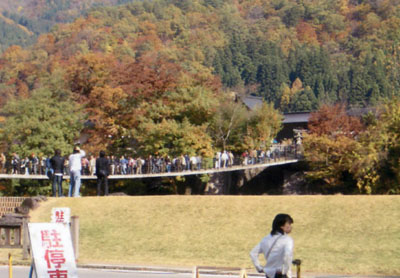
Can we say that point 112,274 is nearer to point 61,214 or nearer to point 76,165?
point 61,214

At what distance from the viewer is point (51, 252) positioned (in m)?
9.95

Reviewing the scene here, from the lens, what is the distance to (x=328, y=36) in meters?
137

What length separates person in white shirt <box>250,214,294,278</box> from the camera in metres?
8.14

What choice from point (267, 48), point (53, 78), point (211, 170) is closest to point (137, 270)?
point (211, 170)

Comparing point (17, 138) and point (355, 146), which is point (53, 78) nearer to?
point (17, 138)

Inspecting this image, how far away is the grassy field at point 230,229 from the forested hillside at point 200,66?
1865 centimetres

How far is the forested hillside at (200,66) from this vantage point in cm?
4400

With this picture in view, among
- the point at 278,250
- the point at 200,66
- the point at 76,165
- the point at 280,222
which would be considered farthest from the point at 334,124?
the point at 278,250

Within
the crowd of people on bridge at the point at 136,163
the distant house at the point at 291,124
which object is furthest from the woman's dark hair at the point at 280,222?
the distant house at the point at 291,124

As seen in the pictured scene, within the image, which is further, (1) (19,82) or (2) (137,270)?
(1) (19,82)

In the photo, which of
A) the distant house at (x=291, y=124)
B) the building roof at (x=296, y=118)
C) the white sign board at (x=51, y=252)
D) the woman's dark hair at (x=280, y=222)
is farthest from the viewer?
the building roof at (x=296, y=118)

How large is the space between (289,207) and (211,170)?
63.7ft

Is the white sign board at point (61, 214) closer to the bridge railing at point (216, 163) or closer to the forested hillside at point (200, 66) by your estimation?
the bridge railing at point (216, 163)

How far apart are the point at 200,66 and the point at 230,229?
200 ft
